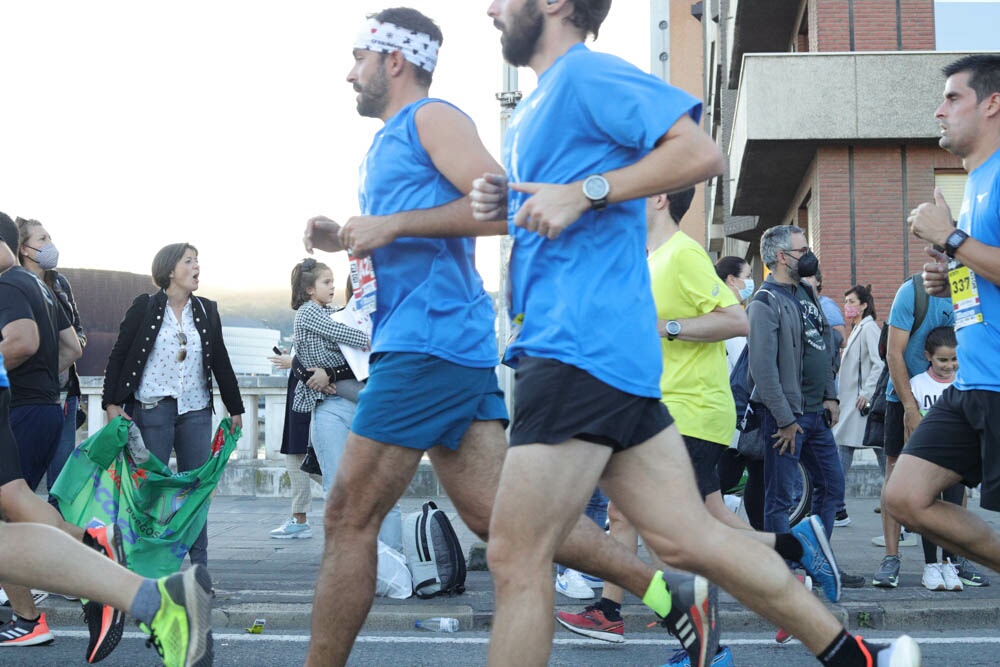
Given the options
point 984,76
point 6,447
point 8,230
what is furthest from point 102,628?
point 984,76

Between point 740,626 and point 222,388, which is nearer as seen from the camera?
point 740,626

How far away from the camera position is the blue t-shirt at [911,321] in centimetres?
656

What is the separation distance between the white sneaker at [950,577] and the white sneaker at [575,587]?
1945 millimetres

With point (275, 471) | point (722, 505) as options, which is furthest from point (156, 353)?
point (275, 471)

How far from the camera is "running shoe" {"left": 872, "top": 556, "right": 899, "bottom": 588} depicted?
621cm

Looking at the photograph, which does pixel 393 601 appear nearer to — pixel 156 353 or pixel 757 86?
pixel 156 353

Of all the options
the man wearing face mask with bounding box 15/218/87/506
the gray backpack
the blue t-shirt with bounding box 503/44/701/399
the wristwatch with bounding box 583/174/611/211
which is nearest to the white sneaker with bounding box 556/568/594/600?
the gray backpack

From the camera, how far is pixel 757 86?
1805cm

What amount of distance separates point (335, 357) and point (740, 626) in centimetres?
306

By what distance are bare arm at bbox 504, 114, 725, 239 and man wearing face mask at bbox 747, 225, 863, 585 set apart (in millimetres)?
3652

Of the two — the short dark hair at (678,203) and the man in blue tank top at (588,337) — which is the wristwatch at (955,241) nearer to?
the short dark hair at (678,203)

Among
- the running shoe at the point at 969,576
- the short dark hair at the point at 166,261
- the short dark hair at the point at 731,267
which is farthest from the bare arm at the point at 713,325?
the short dark hair at the point at 731,267

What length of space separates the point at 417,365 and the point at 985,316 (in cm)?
199

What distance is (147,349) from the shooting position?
640 cm
